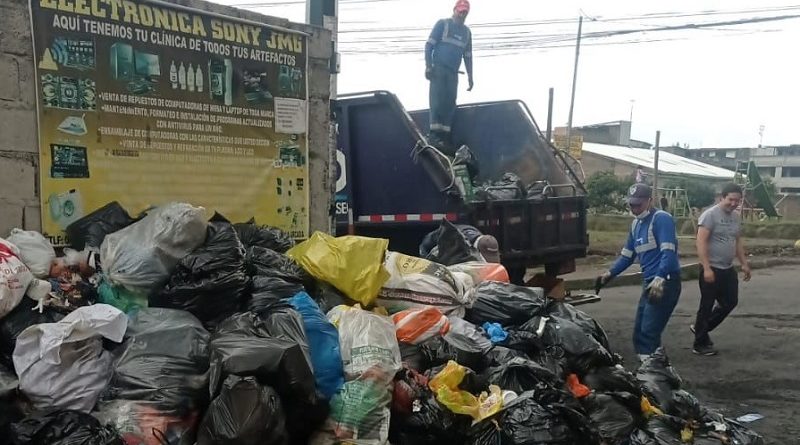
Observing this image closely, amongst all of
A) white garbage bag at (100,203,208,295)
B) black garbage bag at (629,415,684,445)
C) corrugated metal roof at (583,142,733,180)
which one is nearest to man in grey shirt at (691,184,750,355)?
black garbage bag at (629,415,684,445)

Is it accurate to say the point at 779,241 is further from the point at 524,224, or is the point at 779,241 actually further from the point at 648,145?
the point at 648,145

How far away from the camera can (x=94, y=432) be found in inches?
109

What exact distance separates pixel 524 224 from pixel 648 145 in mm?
58771

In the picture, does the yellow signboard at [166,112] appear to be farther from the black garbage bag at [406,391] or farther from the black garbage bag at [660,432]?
the black garbage bag at [660,432]

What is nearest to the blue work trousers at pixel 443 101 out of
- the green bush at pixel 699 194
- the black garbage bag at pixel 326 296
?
the black garbage bag at pixel 326 296

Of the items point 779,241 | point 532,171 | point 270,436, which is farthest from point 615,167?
point 270,436

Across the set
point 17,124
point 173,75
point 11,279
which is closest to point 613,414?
point 11,279

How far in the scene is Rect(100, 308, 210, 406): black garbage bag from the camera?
119 inches

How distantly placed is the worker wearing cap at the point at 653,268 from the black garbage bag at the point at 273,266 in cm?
288

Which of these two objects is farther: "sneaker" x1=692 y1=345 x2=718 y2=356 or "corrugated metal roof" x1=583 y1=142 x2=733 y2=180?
"corrugated metal roof" x1=583 y1=142 x2=733 y2=180

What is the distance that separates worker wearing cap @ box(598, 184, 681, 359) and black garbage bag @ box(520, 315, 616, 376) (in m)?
1.71

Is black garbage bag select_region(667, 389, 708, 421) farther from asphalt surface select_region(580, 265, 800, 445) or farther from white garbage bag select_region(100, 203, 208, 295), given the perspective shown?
white garbage bag select_region(100, 203, 208, 295)

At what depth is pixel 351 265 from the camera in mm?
3965

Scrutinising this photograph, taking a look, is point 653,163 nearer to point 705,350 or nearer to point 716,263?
point 716,263
